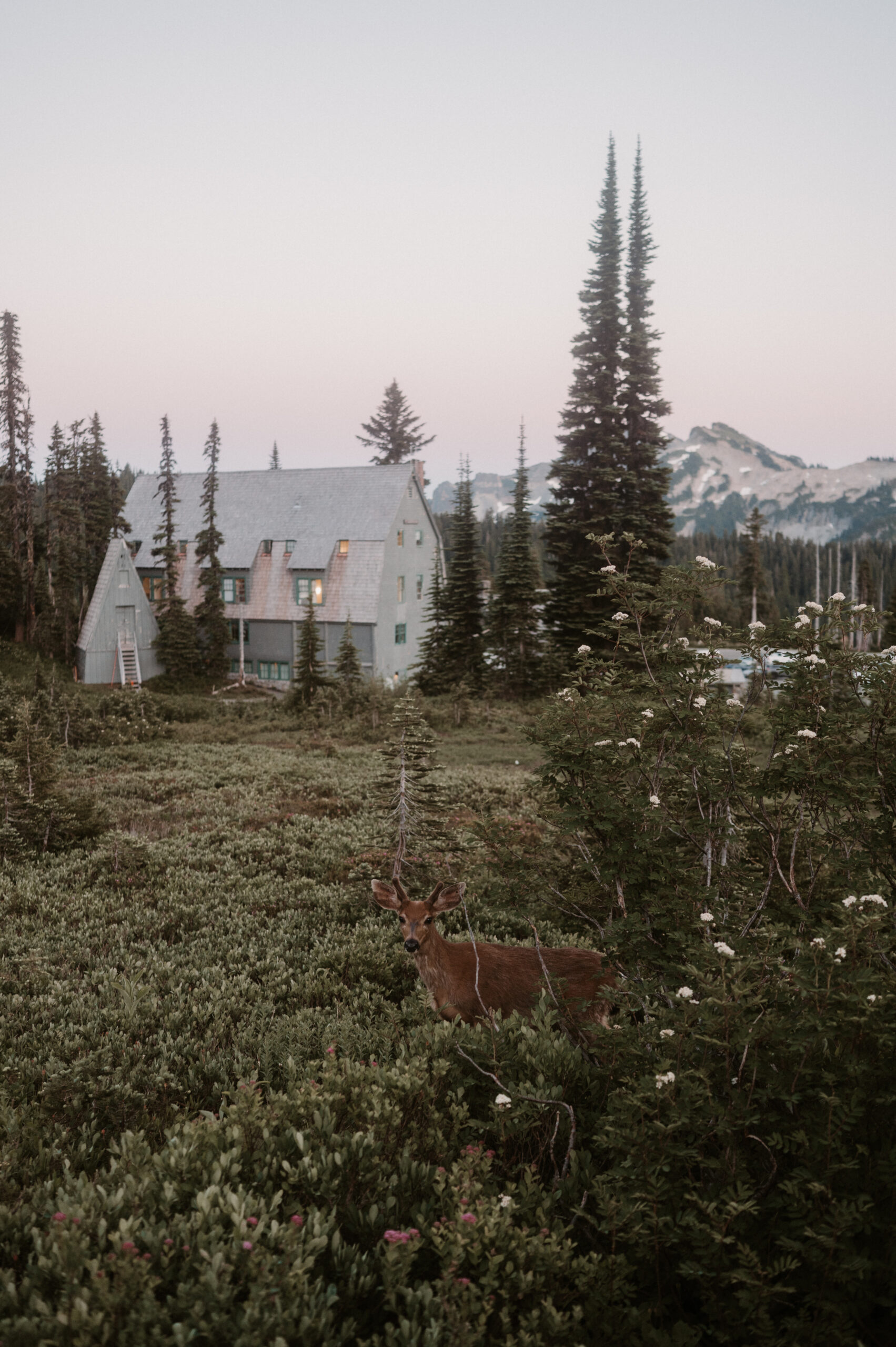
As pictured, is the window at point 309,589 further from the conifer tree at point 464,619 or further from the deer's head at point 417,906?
the deer's head at point 417,906

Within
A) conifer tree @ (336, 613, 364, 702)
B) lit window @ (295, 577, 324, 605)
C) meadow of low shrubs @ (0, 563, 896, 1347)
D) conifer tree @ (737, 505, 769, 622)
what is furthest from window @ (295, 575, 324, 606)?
conifer tree @ (737, 505, 769, 622)

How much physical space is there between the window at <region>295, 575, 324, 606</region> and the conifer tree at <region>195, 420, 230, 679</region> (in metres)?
4.23

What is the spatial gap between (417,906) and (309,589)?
36.6 meters

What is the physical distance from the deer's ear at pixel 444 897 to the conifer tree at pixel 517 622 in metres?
29.9

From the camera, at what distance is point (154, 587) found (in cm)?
4375

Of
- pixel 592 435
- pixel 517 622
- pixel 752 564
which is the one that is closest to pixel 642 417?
pixel 592 435

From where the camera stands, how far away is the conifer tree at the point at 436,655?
39219mm

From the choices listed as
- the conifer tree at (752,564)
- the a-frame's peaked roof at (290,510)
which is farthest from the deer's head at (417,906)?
the conifer tree at (752,564)

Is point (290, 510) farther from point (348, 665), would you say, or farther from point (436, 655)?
point (348, 665)

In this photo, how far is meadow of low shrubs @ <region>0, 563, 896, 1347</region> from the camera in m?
3.12

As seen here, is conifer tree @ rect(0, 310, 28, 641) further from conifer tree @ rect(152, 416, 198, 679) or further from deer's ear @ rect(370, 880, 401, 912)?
deer's ear @ rect(370, 880, 401, 912)

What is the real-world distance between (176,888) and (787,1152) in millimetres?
9158

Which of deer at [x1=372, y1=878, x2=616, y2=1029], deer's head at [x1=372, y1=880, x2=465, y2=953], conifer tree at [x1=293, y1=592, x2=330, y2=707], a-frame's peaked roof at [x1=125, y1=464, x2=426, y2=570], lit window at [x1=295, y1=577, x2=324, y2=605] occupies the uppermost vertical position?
a-frame's peaked roof at [x1=125, y1=464, x2=426, y2=570]

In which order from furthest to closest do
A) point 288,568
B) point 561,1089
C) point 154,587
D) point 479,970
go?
point 154,587 < point 288,568 < point 479,970 < point 561,1089
